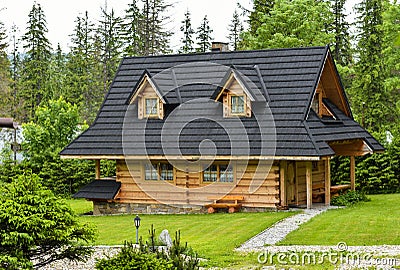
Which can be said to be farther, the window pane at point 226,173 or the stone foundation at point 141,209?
the stone foundation at point 141,209

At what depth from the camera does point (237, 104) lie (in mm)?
22328

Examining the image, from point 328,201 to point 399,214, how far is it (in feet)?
10.2

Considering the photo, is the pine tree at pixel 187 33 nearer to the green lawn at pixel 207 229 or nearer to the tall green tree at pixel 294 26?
the tall green tree at pixel 294 26

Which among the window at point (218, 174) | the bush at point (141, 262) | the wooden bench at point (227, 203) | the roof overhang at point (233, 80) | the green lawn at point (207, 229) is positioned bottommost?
the green lawn at point (207, 229)

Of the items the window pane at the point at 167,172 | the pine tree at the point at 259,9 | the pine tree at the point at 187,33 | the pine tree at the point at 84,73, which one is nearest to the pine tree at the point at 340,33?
the pine tree at the point at 259,9

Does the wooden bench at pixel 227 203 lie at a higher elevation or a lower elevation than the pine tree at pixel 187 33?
lower

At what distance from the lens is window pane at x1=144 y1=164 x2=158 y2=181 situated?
2286 cm

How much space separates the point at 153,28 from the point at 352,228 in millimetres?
26557

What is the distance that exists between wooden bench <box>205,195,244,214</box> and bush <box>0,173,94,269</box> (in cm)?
1030

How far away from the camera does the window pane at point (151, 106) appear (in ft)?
76.8

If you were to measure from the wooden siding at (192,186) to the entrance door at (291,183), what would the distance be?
88 centimetres

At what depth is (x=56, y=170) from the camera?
3041 centimetres

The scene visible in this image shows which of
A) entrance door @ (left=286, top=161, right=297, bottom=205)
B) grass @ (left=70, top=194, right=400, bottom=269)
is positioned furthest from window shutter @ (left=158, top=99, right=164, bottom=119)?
entrance door @ (left=286, top=161, right=297, bottom=205)

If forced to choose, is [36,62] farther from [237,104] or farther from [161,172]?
[237,104]
